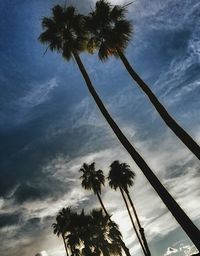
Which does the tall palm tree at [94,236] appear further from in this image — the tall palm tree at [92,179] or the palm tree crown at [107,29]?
the palm tree crown at [107,29]

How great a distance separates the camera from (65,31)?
21125 mm

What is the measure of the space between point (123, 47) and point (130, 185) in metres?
27.1

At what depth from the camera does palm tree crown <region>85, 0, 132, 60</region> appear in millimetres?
19422

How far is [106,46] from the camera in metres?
19.9

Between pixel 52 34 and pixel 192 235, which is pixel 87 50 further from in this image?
pixel 192 235

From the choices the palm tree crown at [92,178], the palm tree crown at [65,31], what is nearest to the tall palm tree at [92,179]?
the palm tree crown at [92,178]

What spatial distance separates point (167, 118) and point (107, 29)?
304 inches

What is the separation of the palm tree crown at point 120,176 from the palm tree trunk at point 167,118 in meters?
26.6

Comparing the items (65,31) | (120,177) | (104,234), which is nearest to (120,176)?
(120,177)

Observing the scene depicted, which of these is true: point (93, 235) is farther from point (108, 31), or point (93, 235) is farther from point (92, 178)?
point (108, 31)

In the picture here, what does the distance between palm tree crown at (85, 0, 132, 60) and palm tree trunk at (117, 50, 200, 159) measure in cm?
166

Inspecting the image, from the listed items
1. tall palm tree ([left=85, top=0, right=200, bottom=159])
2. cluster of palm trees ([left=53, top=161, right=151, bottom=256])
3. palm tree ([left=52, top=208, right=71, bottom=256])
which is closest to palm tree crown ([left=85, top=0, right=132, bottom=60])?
tall palm tree ([left=85, top=0, right=200, bottom=159])

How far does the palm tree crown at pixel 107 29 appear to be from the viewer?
63.7ft

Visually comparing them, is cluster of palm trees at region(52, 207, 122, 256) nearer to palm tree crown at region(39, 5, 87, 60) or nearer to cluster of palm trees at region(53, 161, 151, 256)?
cluster of palm trees at region(53, 161, 151, 256)
